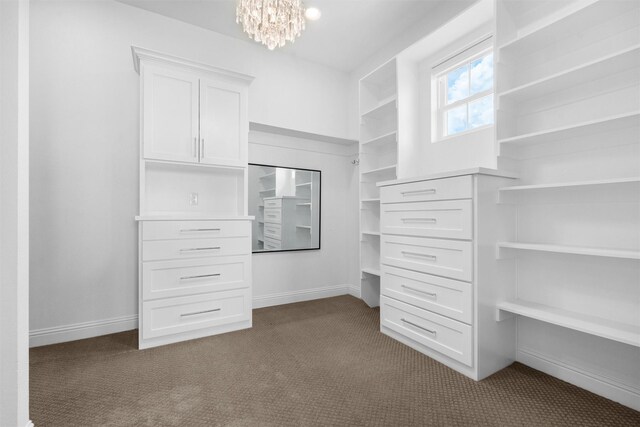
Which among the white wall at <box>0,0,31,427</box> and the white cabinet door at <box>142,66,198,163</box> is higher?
the white cabinet door at <box>142,66,198,163</box>

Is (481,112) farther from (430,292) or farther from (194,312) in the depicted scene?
(194,312)

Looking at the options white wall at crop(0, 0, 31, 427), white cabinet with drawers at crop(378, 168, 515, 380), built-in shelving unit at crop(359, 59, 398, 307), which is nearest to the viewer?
white wall at crop(0, 0, 31, 427)

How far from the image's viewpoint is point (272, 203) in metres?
3.40

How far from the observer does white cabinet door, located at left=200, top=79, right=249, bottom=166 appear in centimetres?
264

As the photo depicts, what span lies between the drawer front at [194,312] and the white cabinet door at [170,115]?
1168 millimetres

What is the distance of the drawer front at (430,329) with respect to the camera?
187 centimetres

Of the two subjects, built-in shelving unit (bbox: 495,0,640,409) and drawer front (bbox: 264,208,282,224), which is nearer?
built-in shelving unit (bbox: 495,0,640,409)

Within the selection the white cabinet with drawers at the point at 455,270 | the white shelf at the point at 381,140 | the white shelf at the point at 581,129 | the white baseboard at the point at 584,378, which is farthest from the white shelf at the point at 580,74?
the white baseboard at the point at 584,378

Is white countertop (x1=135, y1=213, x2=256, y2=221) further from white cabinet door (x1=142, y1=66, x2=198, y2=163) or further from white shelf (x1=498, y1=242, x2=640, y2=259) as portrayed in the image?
white shelf (x1=498, y1=242, x2=640, y2=259)

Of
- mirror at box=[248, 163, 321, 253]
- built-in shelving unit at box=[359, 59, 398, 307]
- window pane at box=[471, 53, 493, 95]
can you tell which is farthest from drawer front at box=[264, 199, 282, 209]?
window pane at box=[471, 53, 493, 95]

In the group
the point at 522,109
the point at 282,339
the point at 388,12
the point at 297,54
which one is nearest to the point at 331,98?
the point at 297,54

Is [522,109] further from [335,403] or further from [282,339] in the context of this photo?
[282,339]

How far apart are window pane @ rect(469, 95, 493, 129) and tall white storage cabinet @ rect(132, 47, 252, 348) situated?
1982 mm

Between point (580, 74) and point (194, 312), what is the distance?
9.87 ft
